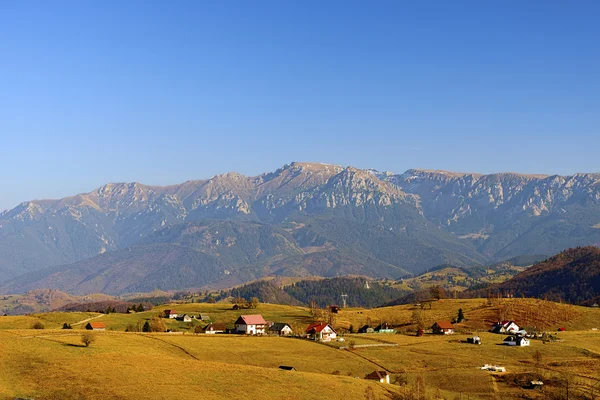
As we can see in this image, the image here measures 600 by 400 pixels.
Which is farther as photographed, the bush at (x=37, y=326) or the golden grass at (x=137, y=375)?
the bush at (x=37, y=326)

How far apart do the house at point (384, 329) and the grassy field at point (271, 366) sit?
25.2 meters

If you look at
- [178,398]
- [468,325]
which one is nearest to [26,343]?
[178,398]

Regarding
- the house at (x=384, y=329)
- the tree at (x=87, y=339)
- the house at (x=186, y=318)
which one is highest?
the tree at (x=87, y=339)

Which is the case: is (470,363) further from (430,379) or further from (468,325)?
(468,325)

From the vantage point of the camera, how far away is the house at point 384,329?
177 meters

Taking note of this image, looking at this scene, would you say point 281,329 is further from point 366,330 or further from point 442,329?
point 442,329

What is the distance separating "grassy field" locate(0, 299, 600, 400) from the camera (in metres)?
81.8

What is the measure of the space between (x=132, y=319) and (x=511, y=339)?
9764cm

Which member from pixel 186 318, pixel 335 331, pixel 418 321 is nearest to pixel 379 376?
pixel 335 331

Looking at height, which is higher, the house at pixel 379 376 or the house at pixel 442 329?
the house at pixel 379 376

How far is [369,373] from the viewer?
104 meters

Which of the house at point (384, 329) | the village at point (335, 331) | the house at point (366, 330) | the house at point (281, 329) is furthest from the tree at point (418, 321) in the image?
the house at point (281, 329)

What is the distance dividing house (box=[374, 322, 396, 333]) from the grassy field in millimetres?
25156

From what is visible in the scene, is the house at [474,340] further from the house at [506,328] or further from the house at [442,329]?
the house at [506,328]
